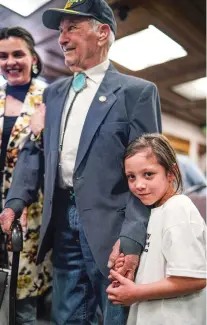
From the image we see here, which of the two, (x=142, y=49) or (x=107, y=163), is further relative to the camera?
(x=142, y=49)

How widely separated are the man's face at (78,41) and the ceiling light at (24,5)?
0.10 metres

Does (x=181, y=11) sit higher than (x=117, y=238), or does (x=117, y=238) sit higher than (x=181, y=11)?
(x=181, y=11)

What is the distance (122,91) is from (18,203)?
442 millimetres

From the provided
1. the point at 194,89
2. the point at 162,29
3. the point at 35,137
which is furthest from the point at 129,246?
the point at 194,89

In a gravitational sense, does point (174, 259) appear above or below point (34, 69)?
below

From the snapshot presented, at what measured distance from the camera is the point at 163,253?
74 cm

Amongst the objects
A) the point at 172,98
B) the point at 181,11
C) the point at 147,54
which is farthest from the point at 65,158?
the point at 172,98

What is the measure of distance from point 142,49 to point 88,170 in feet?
2.21

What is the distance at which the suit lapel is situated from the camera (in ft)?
2.66

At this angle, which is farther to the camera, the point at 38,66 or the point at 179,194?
the point at 38,66

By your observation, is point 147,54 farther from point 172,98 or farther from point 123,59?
point 172,98

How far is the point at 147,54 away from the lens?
4.13ft

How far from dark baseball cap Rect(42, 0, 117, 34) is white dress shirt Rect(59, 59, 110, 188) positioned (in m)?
0.13

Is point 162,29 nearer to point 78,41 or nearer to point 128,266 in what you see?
point 78,41
